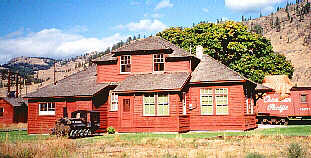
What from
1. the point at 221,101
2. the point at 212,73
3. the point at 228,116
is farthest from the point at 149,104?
the point at 228,116

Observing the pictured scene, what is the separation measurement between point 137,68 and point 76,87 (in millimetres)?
5836

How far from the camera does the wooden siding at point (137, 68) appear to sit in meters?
→ 30.4

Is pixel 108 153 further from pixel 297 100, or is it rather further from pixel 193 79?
pixel 297 100

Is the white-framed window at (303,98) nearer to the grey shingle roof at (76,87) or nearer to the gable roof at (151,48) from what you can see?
the gable roof at (151,48)

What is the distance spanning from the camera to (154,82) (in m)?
28.9

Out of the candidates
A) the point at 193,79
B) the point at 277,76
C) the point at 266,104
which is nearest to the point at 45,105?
the point at 193,79

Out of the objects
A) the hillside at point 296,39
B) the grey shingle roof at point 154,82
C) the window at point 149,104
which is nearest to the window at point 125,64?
the grey shingle roof at point 154,82

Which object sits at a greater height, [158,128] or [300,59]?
[300,59]

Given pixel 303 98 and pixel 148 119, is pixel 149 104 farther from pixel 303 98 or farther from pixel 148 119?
pixel 303 98

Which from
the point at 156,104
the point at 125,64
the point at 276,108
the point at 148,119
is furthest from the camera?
the point at 276,108

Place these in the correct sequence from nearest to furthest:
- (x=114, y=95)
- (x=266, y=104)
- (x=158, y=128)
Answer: (x=158, y=128) → (x=114, y=95) → (x=266, y=104)

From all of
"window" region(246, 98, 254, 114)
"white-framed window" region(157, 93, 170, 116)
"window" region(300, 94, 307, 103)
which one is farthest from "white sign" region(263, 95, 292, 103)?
"white-framed window" region(157, 93, 170, 116)

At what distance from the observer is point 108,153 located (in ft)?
51.3

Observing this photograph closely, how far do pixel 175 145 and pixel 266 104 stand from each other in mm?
22227
